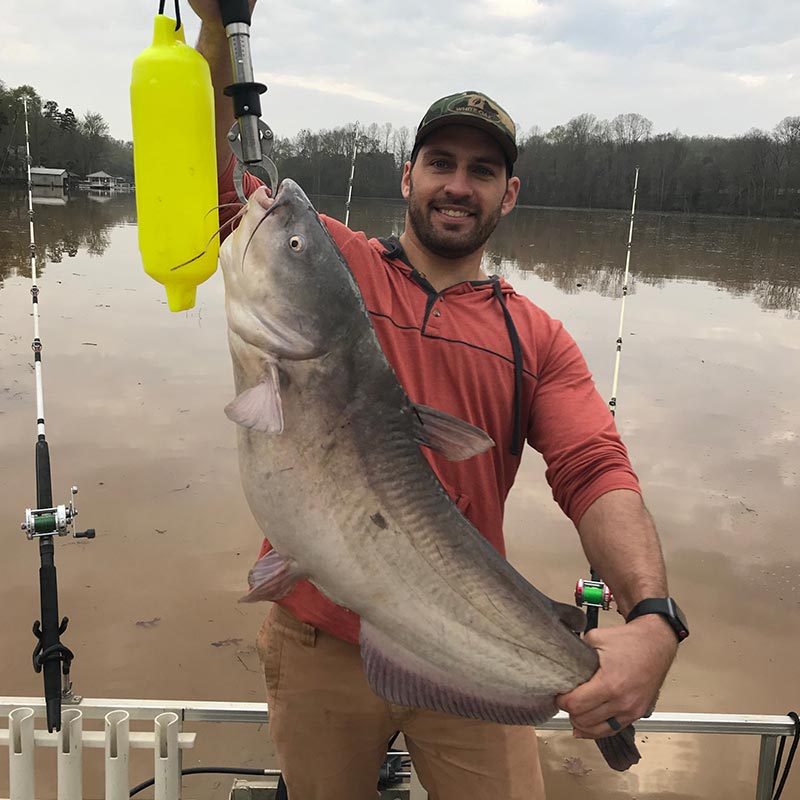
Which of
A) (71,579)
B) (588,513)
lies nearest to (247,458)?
(588,513)

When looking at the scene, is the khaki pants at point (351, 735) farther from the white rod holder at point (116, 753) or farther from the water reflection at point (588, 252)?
the water reflection at point (588, 252)

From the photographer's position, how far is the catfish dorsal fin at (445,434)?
2.01 meters

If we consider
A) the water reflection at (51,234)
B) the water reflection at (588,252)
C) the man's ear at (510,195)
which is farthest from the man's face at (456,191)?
the water reflection at (51,234)

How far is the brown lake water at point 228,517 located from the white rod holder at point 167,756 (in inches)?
38.3

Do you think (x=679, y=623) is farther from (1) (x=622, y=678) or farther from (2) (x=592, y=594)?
(2) (x=592, y=594)

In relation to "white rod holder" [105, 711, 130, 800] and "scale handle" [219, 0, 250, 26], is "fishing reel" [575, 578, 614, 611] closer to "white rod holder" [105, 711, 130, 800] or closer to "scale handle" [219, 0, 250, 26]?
"white rod holder" [105, 711, 130, 800]

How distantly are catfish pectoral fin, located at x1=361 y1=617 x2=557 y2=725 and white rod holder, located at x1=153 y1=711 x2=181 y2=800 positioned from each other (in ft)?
3.86

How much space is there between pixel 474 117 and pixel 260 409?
1600mm

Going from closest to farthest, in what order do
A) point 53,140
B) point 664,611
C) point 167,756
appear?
point 664,611
point 167,756
point 53,140

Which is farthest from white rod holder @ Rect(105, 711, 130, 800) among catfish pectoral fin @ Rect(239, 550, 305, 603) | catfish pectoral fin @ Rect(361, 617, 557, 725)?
catfish pectoral fin @ Rect(361, 617, 557, 725)

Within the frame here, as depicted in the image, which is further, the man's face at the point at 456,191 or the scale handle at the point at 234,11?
the man's face at the point at 456,191

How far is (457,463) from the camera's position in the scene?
258cm

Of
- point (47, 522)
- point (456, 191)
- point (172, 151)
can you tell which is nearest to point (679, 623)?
point (456, 191)

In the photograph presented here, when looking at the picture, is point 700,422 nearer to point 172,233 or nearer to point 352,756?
point 352,756
